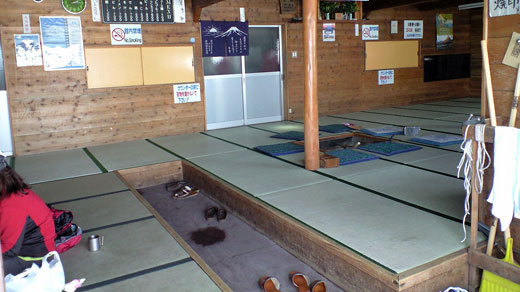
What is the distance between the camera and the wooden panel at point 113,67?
6745mm

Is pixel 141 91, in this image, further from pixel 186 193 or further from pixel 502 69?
pixel 502 69

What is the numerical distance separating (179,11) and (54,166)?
3.19 meters

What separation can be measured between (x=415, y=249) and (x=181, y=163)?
3566mm

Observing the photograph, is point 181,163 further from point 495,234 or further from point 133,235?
point 495,234

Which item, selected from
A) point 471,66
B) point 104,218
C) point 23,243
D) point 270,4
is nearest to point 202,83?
point 270,4

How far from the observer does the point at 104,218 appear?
12.2 ft

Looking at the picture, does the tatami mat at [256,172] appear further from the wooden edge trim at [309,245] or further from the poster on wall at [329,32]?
the poster on wall at [329,32]

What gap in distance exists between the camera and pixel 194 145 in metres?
6.60

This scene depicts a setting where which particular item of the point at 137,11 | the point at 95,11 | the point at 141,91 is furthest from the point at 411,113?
the point at 95,11

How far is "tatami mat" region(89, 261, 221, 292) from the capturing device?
2535 mm

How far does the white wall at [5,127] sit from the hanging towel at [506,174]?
627cm

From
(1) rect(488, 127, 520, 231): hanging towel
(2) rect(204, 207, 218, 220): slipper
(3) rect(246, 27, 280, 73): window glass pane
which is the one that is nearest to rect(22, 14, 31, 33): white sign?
(3) rect(246, 27, 280, 73): window glass pane

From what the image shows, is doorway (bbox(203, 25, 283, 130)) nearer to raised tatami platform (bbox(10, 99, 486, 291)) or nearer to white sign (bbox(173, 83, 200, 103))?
white sign (bbox(173, 83, 200, 103))

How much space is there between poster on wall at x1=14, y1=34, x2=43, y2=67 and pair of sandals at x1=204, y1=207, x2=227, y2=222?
3.73 m
